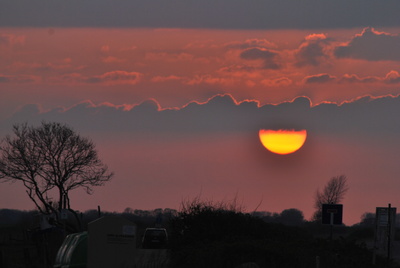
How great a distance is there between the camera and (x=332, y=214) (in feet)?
130

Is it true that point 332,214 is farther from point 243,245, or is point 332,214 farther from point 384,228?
point 243,245

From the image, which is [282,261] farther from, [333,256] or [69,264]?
[69,264]

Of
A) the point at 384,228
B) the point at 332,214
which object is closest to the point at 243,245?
the point at 384,228

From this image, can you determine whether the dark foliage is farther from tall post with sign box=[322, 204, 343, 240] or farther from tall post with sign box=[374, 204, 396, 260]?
tall post with sign box=[322, 204, 343, 240]

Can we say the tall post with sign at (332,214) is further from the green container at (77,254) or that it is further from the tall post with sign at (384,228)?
the green container at (77,254)

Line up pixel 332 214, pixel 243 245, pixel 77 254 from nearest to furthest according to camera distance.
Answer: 1. pixel 243 245
2. pixel 77 254
3. pixel 332 214

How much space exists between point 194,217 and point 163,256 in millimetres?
3814

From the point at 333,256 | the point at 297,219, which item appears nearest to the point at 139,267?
the point at 333,256

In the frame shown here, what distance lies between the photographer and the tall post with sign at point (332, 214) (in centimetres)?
3969

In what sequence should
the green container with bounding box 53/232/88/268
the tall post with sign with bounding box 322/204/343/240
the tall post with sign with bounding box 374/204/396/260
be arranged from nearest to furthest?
the green container with bounding box 53/232/88/268
the tall post with sign with bounding box 374/204/396/260
the tall post with sign with bounding box 322/204/343/240

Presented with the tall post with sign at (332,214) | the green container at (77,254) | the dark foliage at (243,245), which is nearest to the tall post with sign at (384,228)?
the dark foliage at (243,245)

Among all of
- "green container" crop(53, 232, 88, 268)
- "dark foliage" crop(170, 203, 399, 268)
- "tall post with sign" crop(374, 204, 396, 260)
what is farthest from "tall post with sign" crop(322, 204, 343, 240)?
"green container" crop(53, 232, 88, 268)

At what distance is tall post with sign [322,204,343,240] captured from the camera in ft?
130

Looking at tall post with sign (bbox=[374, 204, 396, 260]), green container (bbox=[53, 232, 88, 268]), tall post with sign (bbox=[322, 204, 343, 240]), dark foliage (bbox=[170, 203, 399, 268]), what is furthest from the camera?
tall post with sign (bbox=[322, 204, 343, 240])
